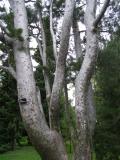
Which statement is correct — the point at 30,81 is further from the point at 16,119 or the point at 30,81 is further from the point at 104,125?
the point at 16,119

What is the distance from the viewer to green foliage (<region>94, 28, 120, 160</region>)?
765 inches

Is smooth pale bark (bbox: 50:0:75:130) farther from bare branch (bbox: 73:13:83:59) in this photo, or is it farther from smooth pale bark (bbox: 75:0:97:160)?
bare branch (bbox: 73:13:83:59)

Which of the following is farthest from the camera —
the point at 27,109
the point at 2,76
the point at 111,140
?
the point at 2,76

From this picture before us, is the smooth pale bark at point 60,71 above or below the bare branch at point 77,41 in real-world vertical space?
below

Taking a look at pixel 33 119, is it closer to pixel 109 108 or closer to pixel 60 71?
pixel 60 71

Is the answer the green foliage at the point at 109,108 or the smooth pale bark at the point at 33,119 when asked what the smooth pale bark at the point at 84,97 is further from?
the green foliage at the point at 109,108

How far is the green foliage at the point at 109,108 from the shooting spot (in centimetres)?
1942

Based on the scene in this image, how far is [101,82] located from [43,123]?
13.6m

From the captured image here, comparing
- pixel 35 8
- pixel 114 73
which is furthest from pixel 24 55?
pixel 114 73

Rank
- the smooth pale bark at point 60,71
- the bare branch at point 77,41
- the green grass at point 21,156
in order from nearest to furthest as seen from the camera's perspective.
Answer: the smooth pale bark at point 60,71, the bare branch at point 77,41, the green grass at point 21,156

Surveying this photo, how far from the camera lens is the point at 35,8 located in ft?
42.8

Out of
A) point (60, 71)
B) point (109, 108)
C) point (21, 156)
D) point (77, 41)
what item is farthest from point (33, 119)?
point (21, 156)

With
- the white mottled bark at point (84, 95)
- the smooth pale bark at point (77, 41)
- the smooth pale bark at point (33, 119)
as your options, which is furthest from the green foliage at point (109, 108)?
the smooth pale bark at point (33, 119)

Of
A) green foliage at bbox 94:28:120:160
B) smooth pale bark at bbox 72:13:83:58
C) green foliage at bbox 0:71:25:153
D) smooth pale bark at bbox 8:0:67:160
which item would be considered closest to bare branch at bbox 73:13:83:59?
smooth pale bark at bbox 72:13:83:58
